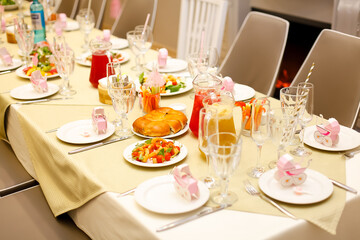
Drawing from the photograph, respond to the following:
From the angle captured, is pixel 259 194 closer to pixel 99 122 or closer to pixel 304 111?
A: pixel 304 111

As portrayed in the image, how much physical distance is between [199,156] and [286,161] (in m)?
0.32

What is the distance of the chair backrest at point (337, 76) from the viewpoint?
2.05 m

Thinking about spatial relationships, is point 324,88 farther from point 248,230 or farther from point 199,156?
point 248,230

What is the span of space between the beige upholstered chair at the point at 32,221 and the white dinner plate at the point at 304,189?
630 mm

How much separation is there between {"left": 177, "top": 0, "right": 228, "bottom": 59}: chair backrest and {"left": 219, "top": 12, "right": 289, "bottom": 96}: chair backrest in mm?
194

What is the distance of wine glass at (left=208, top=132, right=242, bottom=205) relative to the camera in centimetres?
112

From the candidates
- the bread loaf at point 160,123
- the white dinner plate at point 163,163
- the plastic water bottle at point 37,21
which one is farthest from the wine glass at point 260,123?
the plastic water bottle at point 37,21

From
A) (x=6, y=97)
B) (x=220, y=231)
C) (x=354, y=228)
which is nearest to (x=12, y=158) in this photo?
(x=6, y=97)

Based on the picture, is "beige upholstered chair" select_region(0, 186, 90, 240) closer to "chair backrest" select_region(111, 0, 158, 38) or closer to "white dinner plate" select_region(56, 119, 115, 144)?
"white dinner plate" select_region(56, 119, 115, 144)

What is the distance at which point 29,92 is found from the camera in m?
2.02

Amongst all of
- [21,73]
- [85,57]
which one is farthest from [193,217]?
[85,57]

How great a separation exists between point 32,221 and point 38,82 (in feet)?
2.12

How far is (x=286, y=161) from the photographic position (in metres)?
1.24

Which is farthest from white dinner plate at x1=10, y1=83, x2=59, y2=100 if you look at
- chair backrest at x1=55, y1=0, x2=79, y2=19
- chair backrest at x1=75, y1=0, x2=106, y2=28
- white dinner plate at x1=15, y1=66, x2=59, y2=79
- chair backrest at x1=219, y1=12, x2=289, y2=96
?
chair backrest at x1=55, y1=0, x2=79, y2=19
